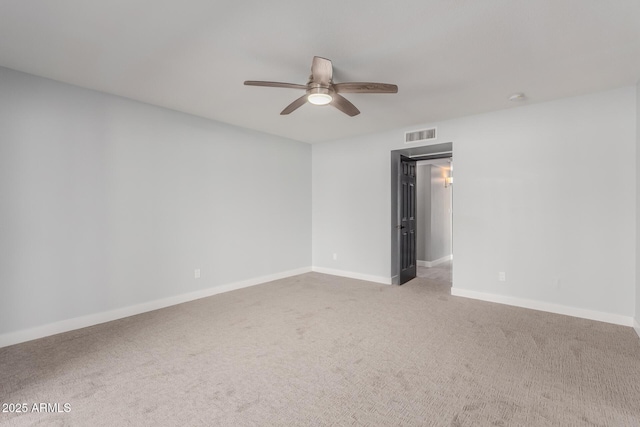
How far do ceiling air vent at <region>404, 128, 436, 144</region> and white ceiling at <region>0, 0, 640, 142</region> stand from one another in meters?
1.00

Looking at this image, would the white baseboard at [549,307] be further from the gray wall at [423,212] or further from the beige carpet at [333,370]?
the gray wall at [423,212]

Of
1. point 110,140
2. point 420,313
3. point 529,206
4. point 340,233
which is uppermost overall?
point 110,140

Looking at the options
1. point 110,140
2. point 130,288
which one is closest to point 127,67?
point 110,140

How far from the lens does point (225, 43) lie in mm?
2391

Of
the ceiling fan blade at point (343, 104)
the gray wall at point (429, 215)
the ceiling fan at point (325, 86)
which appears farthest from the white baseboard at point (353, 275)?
the ceiling fan at point (325, 86)

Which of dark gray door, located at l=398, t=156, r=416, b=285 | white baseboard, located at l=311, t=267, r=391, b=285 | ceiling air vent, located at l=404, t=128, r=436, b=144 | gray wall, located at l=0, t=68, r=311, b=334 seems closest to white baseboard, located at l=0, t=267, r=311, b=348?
gray wall, located at l=0, t=68, r=311, b=334

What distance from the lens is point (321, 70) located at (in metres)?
2.40

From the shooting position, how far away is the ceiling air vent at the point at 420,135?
4623mm

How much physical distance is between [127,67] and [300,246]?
3.95 m

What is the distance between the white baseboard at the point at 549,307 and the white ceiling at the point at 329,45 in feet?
8.21

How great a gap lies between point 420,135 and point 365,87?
253 cm

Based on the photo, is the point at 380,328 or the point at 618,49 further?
the point at 380,328

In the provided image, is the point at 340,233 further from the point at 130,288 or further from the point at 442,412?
the point at 442,412

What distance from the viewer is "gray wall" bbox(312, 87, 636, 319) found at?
10.8 ft
